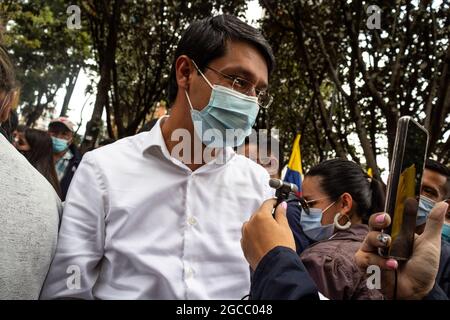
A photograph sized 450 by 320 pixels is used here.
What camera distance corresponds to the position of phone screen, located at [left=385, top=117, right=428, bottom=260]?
129 cm

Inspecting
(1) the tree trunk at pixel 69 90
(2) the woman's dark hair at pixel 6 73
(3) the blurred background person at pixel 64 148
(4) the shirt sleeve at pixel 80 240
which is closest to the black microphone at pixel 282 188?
(4) the shirt sleeve at pixel 80 240

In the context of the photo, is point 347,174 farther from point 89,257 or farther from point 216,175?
point 89,257

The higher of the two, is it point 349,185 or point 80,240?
point 349,185

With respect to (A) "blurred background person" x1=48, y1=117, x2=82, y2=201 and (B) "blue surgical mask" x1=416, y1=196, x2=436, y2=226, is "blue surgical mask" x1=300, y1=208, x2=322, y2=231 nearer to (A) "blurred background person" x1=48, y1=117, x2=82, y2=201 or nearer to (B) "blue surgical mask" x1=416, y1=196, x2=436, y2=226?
(B) "blue surgical mask" x1=416, y1=196, x2=436, y2=226

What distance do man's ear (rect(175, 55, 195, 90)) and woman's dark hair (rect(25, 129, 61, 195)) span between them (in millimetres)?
1814

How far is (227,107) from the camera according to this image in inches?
78.5

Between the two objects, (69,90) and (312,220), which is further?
(69,90)

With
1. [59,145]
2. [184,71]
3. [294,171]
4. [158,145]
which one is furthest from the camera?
Result: [294,171]

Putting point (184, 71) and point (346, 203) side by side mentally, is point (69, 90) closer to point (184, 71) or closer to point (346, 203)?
point (346, 203)

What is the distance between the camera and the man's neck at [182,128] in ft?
6.22

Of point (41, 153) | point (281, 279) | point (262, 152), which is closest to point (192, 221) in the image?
point (281, 279)

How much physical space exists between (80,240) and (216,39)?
3.03 ft

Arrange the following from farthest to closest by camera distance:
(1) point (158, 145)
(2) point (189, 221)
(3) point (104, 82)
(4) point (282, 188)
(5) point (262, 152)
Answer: (3) point (104, 82)
(5) point (262, 152)
(1) point (158, 145)
(2) point (189, 221)
(4) point (282, 188)

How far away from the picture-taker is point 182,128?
1.98 meters
